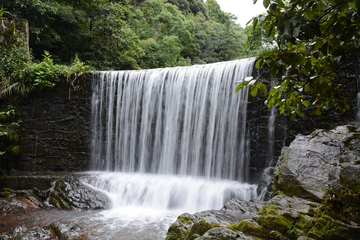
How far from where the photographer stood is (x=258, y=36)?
34.9ft

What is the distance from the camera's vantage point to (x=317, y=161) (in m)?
3.66

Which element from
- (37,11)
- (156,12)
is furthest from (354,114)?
(156,12)

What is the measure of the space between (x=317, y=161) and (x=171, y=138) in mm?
5138

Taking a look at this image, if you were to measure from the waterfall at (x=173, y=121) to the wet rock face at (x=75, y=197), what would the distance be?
2149 millimetres

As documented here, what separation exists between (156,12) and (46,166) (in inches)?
624

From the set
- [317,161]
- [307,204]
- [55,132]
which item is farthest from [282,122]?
[55,132]

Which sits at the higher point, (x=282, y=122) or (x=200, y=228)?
(x=282, y=122)

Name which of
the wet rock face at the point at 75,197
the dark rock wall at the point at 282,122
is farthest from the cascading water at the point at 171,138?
the wet rock face at the point at 75,197

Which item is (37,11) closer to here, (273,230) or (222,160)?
(222,160)

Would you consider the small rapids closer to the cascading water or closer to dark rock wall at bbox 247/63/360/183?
the cascading water

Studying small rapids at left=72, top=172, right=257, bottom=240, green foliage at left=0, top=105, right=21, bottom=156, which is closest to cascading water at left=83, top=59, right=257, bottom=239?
small rapids at left=72, top=172, right=257, bottom=240

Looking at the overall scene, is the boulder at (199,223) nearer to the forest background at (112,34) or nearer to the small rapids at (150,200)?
the small rapids at (150,200)

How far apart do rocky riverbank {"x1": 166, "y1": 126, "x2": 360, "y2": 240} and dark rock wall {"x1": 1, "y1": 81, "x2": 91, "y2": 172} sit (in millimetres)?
6197

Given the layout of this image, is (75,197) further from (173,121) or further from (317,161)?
(317,161)
